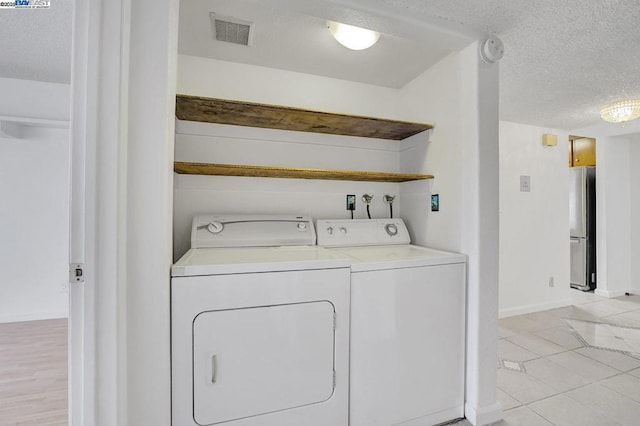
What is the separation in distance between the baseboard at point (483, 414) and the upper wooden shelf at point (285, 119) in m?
1.74

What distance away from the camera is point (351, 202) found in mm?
2326

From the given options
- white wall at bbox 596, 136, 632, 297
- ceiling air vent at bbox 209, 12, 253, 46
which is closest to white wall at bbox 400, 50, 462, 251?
ceiling air vent at bbox 209, 12, 253, 46

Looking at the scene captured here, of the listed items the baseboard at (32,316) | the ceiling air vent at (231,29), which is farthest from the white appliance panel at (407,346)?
A: the baseboard at (32,316)

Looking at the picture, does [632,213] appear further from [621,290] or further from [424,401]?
[424,401]

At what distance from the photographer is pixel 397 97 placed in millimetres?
2500

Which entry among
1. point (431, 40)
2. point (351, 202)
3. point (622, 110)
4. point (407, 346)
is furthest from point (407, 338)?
point (622, 110)

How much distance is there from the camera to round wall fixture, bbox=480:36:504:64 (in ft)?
5.33

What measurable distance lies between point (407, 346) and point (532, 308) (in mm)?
2775

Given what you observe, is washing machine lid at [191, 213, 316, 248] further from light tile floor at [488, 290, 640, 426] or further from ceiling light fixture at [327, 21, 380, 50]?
light tile floor at [488, 290, 640, 426]

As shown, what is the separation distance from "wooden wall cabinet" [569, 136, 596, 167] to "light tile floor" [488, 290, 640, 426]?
7.44ft

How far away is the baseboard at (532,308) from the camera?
3256 mm

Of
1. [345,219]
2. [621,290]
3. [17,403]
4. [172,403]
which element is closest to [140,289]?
[172,403]

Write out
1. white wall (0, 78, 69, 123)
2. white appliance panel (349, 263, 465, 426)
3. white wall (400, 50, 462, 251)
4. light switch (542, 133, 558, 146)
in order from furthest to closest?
1. light switch (542, 133, 558, 146)
2. white wall (0, 78, 69, 123)
3. white wall (400, 50, 462, 251)
4. white appliance panel (349, 263, 465, 426)

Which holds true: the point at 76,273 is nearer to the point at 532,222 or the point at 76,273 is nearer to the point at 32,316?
the point at 32,316
